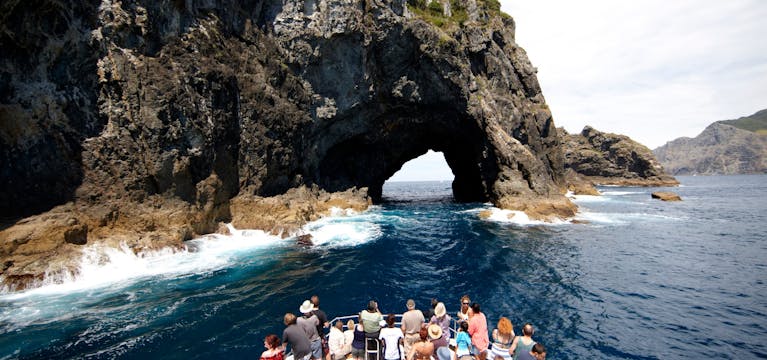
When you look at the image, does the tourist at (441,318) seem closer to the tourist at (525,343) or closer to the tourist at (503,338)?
the tourist at (503,338)

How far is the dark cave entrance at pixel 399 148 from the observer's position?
49562 millimetres

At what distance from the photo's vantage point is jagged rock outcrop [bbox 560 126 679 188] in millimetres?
112875

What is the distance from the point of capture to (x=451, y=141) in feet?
191

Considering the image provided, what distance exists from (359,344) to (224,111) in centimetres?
2716

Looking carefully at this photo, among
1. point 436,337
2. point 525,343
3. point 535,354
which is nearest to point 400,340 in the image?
point 436,337

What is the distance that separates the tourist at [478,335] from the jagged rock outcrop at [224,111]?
22.4 metres

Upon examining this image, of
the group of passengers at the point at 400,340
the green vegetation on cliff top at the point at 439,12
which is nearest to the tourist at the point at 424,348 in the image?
the group of passengers at the point at 400,340

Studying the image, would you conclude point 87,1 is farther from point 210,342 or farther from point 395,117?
point 395,117

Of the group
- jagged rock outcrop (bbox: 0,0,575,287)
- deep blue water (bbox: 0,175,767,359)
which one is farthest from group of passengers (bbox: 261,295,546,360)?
jagged rock outcrop (bbox: 0,0,575,287)

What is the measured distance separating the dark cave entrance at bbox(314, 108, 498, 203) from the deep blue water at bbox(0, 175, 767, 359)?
68.0 ft

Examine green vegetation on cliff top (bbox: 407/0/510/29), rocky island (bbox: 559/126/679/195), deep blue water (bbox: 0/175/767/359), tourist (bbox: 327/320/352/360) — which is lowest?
deep blue water (bbox: 0/175/767/359)

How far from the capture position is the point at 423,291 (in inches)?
690

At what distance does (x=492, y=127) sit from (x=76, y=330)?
45.6 m

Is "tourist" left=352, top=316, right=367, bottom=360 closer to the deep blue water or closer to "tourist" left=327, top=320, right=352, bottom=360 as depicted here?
"tourist" left=327, top=320, right=352, bottom=360
